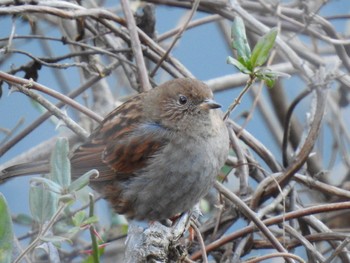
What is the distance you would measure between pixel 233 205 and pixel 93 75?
3.37ft

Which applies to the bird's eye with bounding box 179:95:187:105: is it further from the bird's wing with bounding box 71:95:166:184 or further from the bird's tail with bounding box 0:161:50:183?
the bird's tail with bounding box 0:161:50:183

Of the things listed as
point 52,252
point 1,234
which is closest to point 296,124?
point 52,252

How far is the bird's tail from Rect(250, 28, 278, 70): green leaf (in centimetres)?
117

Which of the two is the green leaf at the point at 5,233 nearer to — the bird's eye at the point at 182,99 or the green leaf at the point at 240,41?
the green leaf at the point at 240,41

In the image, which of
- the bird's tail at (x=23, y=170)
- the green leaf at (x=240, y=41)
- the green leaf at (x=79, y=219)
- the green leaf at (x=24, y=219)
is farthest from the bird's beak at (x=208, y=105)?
the green leaf at (x=79, y=219)

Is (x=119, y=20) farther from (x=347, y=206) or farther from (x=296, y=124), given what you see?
(x=296, y=124)

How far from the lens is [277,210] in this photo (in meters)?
3.48

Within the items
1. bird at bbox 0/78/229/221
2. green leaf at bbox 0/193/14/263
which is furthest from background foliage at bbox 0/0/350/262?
bird at bbox 0/78/229/221

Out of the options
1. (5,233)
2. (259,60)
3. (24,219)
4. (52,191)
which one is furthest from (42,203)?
(24,219)

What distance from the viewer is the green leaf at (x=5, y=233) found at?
211 cm

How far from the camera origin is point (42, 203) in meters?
2.27

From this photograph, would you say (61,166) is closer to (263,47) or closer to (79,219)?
(79,219)

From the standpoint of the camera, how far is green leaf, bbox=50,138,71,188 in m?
2.27

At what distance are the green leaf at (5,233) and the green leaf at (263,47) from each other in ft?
4.04
